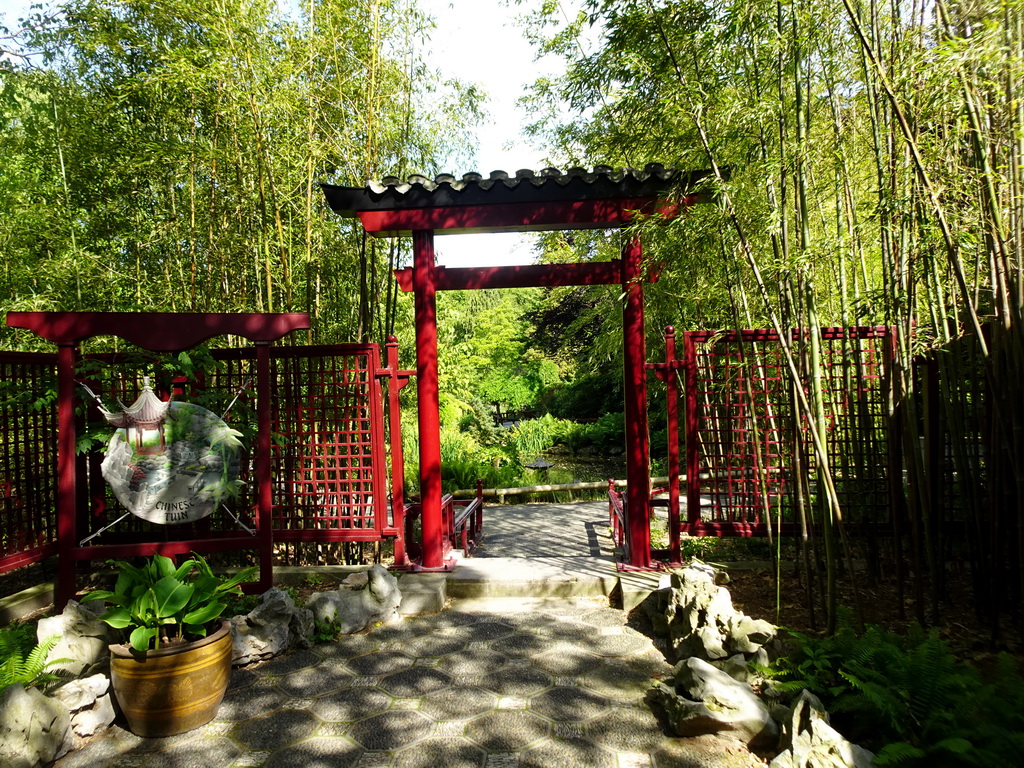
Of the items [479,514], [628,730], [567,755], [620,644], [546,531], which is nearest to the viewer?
[567,755]

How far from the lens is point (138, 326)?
11.2 ft

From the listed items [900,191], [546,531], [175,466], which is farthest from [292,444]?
[900,191]

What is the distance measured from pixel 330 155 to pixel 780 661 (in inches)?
190

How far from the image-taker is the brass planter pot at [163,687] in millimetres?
2398

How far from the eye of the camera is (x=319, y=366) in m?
4.23

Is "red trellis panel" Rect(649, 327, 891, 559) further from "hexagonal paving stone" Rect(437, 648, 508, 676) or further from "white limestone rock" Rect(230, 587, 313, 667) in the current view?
"white limestone rock" Rect(230, 587, 313, 667)

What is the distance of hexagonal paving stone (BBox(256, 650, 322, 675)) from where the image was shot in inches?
117

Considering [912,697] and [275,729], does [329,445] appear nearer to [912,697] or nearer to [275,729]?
[275,729]

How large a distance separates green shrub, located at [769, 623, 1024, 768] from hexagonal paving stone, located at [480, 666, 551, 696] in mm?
1036

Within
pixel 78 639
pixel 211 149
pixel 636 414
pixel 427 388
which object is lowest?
pixel 78 639

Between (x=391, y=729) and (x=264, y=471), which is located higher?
(x=264, y=471)

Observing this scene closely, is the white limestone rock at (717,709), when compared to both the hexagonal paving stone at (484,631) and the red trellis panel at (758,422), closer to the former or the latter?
the hexagonal paving stone at (484,631)

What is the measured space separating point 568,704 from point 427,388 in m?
2.16

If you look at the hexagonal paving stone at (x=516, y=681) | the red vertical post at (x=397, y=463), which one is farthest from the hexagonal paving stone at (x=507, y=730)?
the red vertical post at (x=397, y=463)
